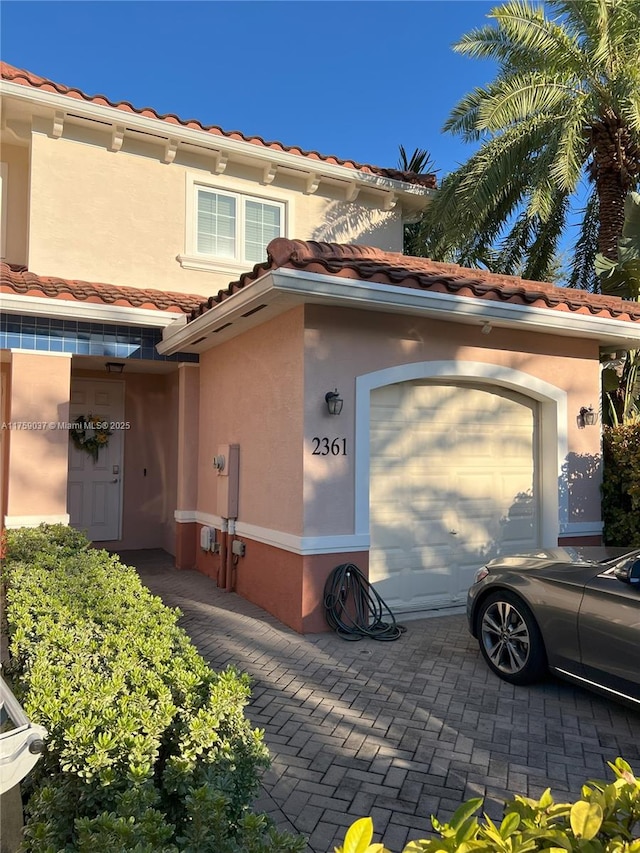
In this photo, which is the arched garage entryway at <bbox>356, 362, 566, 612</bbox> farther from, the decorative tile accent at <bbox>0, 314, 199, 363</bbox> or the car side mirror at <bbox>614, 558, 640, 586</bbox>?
the decorative tile accent at <bbox>0, 314, 199, 363</bbox>

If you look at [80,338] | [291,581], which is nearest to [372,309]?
[291,581]

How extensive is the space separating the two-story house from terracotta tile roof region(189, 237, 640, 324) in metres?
0.04

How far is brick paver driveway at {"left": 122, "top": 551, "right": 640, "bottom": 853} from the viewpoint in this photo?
128 inches

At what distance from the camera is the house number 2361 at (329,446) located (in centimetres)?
622

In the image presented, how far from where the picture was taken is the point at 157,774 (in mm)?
2363

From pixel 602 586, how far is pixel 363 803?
2.24 metres

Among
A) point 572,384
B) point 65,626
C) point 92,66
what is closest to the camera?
point 65,626

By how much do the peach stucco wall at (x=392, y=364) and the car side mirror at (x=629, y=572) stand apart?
2807mm

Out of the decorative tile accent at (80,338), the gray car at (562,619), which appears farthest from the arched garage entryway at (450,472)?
the decorative tile accent at (80,338)

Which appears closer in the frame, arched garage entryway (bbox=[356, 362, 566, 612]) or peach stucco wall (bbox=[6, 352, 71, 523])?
arched garage entryway (bbox=[356, 362, 566, 612])

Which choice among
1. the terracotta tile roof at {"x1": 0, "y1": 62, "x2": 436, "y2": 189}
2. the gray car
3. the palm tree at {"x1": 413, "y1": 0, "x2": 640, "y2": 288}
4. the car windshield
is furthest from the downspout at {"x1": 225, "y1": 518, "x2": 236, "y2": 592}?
the palm tree at {"x1": 413, "y1": 0, "x2": 640, "y2": 288}

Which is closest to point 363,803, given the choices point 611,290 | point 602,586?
point 602,586

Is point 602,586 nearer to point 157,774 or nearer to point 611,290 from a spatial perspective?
point 157,774

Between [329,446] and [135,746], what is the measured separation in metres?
4.31
